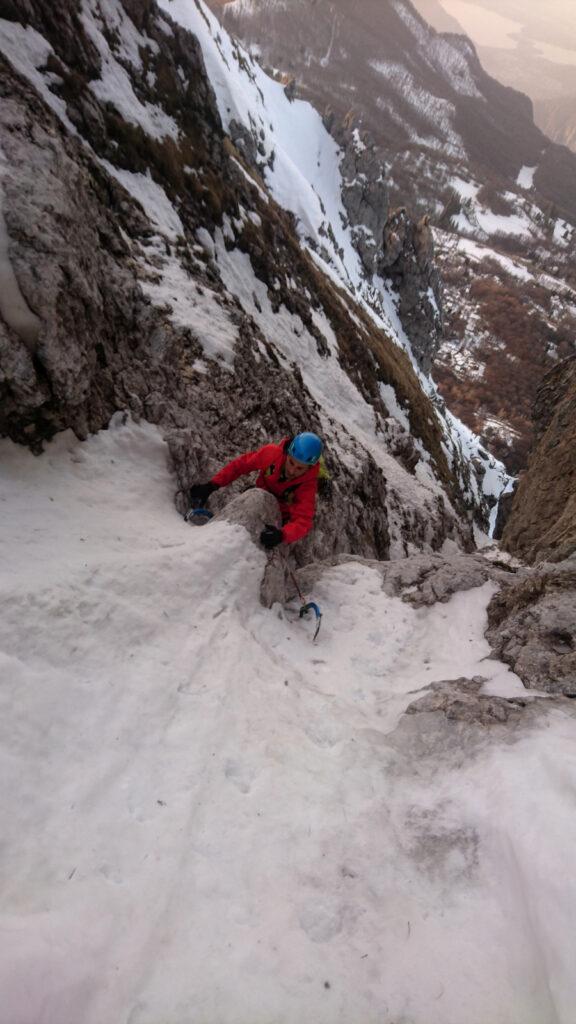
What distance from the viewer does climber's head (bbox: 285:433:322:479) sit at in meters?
7.92

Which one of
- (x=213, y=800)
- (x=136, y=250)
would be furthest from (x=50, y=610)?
(x=136, y=250)

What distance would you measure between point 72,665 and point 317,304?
109 feet

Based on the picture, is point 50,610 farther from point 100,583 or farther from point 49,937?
point 49,937

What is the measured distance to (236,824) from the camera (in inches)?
162

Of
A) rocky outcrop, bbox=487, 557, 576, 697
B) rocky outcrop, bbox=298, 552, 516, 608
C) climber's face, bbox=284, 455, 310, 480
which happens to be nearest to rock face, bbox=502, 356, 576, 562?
rocky outcrop, bbox=298, 552, 516, 608

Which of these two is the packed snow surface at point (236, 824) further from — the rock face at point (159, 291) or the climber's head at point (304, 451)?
the rock face at point (159, 291)

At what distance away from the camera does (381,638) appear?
8.08 metres

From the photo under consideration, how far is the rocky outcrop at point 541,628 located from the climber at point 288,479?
330 cm

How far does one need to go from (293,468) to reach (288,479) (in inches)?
14.0

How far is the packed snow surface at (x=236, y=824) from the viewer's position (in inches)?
120

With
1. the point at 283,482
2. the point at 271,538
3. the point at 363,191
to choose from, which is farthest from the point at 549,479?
the point at 363,191

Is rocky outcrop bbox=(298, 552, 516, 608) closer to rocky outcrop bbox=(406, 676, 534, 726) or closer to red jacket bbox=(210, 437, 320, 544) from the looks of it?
red jacket bbox=(210, 437, 320, 544)

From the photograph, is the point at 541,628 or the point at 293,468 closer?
the point at 541,628

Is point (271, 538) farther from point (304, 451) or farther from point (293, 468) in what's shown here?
point (304, 451)
